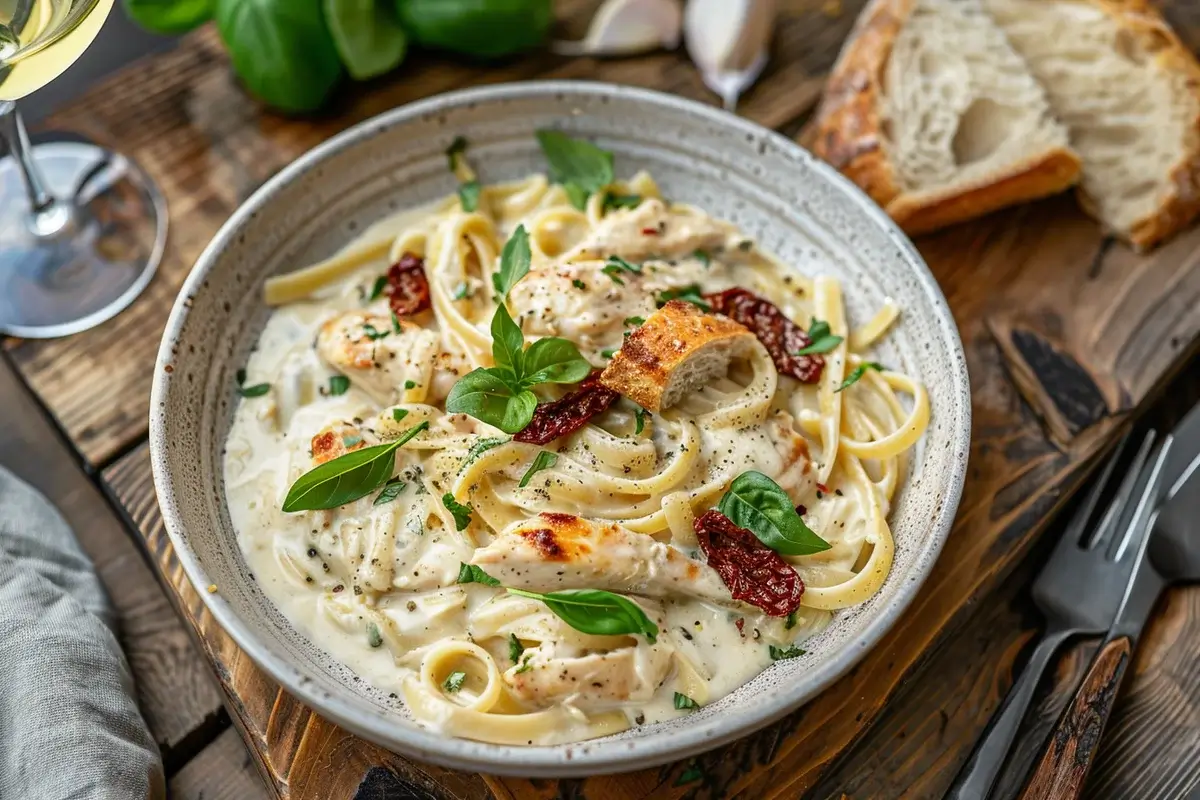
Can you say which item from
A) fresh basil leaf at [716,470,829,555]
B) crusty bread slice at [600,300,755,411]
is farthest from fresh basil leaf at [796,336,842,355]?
fresh basil leaf at [716,470,829,555]

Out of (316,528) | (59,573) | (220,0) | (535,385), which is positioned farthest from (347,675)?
(220,0)

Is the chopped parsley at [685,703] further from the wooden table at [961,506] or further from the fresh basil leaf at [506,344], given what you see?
the fresh basil leaf at [506,344]

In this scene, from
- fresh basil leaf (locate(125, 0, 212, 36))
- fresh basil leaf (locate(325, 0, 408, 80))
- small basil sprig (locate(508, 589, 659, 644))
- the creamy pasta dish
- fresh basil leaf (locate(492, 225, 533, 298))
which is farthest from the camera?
fresh basil leaf (locate(125, 0, 212, 36))

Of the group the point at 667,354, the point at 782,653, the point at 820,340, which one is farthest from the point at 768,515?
the point at 820,340

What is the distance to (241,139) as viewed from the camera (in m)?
5.01

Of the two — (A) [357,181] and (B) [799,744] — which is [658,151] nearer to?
(A) [357,181]

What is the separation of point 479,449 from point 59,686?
62.0 inches

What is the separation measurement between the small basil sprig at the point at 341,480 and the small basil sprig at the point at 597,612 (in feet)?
2.25

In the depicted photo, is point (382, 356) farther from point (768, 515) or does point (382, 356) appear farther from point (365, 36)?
point (365, 36)

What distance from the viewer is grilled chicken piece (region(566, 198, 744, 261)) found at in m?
4.01

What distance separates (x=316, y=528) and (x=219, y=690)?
0.76 meters

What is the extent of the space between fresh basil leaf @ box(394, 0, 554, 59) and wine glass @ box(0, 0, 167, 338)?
145 cm

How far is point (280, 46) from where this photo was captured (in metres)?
4.70

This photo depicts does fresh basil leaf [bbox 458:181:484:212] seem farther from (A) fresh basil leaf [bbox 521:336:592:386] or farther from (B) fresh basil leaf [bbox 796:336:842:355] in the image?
(B) fresh basil leaf [bbox 796:336:842:355]
